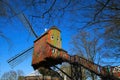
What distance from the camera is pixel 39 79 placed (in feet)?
75.3

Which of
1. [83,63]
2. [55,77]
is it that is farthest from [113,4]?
[55,77]

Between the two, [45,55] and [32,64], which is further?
[32,64]

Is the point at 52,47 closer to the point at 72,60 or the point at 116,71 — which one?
the point at 72,60

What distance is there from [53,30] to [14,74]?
1252 inches

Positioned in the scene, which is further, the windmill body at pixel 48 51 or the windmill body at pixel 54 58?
the windmill body at pixel 48 51

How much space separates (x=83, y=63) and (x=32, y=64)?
20.2 feet

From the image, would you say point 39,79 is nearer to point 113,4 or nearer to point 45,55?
point 45,55

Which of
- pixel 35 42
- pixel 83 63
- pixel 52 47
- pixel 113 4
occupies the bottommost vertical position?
pixel 113 4

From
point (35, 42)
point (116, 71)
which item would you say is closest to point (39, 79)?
point (35, 42)

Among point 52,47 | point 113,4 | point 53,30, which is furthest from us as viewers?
point 53,30

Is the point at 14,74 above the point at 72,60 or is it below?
above

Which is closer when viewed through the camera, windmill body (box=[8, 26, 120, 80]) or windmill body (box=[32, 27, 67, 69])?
windmill body (box=[8, 26, 120, 80])

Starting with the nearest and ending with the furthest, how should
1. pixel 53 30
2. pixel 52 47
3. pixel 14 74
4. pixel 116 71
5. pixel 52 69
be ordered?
pixel 116 71 → pixel 52 47 → pixel 53 30 → pixel 52 69 → pixel 14 74

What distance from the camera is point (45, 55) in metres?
19.0
